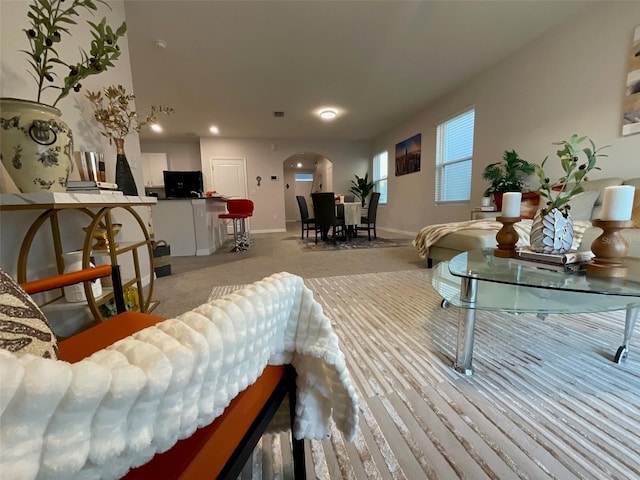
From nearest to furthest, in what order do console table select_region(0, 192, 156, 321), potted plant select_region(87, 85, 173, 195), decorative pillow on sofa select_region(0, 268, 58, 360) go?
decorative pillow on sofa select_region(0, 268, 58, 360) < console table select_region(0, 192, 156, 321) < potted plant select_region(87, 85, 173, 195)

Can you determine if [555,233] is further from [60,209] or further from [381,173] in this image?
[381,173]

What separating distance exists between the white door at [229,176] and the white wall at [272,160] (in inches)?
5.2

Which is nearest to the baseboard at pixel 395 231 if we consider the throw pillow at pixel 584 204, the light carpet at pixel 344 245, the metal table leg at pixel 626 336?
the light carpet at pixel 344 245

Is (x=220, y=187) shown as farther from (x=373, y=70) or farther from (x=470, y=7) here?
(x=470, y=7)

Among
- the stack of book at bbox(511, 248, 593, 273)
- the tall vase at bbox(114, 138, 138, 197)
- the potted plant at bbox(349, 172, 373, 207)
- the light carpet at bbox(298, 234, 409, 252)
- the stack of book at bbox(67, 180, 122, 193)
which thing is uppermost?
the potted plant at bbox(349, 172, 373, 207)

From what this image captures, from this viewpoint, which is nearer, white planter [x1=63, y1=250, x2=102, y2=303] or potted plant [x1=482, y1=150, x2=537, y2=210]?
white planter [x1=63, y1=250, x2=102, y2=303]

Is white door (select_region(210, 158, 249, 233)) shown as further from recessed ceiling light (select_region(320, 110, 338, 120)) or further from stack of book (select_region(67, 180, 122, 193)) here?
stack of book (select_region(67, 180, 122, 193))

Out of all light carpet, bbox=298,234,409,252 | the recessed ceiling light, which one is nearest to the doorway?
the recessed ceiling light

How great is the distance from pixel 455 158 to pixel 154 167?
7438mm

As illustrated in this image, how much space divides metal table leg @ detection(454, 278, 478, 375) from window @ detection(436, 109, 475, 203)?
12.1 feet

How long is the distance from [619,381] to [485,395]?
59 centimetres

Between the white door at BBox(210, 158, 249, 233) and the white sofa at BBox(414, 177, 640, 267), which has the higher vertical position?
the white door at BBox(210, 158, 249, 233)

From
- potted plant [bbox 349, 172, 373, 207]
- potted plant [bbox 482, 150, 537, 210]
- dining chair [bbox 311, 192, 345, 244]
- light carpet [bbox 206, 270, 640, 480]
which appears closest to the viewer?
light carpet [bbox 206, 270, 640, 480]

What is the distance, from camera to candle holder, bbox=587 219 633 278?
3.71ft
